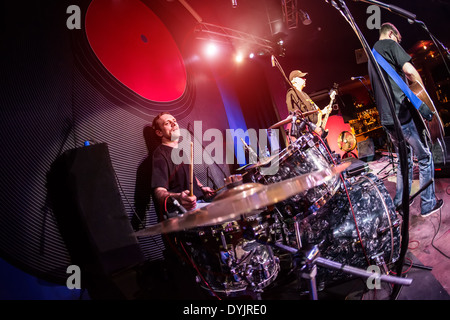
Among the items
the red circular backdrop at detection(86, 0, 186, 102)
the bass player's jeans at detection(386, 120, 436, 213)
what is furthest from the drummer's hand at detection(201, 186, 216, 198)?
the bass player's jeans at detection(386, 120, 436, 213)

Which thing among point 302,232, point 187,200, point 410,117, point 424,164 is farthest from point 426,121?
point 187,200

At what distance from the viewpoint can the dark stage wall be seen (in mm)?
1257

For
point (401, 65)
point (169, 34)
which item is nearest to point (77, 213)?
point (169, 34)

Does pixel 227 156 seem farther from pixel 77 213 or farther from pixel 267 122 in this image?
pixel 77 213

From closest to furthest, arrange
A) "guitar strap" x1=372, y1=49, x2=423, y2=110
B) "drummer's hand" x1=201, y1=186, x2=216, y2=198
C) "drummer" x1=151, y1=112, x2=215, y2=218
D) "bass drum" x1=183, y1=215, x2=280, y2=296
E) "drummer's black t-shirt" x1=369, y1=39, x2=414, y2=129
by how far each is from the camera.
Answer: "bass drum" x1=183, y1=215, x2=280, y2=296 → "drummer's hand" x1=201, y1=186, x2=216, y2=198 → "drummer" x1=151, y1=112, x2=215, y2=218 → "guitar strap" x1=372, y1=49, x2=423, y2=110 → "drummer's black t-shirt" x1=369, y1=39, x2=414, y2=129

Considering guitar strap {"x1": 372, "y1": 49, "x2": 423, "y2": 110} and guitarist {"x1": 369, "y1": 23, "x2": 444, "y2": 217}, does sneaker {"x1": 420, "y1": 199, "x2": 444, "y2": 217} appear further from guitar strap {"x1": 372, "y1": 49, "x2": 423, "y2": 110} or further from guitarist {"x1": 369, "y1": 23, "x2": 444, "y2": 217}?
guitar strap {"x1": 372, "y1": 49, "x2": 423, "y2": 110}

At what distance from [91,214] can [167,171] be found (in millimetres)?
747

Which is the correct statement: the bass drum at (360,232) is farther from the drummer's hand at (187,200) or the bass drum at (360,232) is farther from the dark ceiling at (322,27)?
the dark ceiling at (322,27)

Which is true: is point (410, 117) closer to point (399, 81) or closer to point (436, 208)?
point (399, 81)

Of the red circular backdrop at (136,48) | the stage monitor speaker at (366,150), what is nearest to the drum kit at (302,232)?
the red circular backdrop at (136,48)

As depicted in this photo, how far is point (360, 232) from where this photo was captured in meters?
1.41

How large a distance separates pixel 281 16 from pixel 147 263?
580cm

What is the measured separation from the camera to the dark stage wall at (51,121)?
4.12 ft

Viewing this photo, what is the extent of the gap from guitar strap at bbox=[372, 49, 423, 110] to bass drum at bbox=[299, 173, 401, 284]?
1104mm
